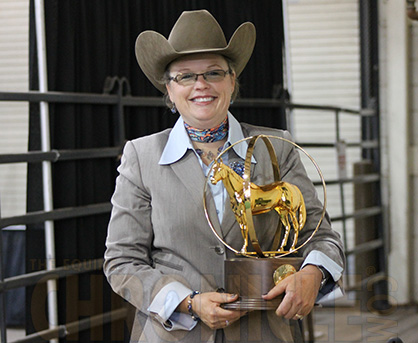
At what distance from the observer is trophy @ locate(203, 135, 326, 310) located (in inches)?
63.7

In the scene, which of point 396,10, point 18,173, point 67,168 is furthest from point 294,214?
point 396,10

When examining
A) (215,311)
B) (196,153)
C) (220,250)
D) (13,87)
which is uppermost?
(13,87)

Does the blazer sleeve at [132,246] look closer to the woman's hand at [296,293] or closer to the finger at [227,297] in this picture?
the finger at [227,297]

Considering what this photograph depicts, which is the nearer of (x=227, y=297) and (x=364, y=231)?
(x=227, y=297)

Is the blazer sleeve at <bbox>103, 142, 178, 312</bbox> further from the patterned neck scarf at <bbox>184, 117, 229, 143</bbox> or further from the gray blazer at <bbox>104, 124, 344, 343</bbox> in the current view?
the patterned neck scarf at <bbox>184, 117, 229, 143</bbox>

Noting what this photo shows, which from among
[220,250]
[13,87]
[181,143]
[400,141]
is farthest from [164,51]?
[400,141]

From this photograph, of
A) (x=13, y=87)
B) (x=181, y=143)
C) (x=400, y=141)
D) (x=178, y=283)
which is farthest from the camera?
(x=400, y=141)

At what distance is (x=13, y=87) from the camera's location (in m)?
4.57

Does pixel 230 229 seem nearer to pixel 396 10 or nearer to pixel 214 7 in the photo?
pixel 214 7

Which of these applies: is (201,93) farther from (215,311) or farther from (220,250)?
(215,311)

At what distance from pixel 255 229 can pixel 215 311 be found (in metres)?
0.26

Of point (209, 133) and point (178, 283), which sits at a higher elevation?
point (209, 133)

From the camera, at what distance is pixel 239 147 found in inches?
73.2

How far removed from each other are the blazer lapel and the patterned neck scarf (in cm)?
5
